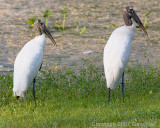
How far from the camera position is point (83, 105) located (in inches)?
253

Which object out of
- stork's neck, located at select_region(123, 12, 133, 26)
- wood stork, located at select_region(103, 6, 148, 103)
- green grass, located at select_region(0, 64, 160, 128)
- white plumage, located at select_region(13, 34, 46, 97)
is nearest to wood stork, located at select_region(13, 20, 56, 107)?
white plumage, located at select_region(13, 34, 46, 97)

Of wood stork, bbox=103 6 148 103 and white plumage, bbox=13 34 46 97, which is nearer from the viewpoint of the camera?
white plumage, bbox=13 34 46 97

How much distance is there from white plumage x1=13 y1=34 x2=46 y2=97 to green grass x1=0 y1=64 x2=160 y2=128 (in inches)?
12.6

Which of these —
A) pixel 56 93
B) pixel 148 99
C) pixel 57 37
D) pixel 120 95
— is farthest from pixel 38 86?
pixel 57 37

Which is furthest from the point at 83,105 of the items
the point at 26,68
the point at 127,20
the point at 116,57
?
the point at 127,20

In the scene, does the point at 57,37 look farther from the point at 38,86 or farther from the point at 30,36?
the point at 38,86

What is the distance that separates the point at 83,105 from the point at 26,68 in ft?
3.35

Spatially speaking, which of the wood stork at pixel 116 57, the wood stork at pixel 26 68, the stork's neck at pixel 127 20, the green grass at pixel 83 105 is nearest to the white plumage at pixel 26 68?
the wood stork at pixel 26 68

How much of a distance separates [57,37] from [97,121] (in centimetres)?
598

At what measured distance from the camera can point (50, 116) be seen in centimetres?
566

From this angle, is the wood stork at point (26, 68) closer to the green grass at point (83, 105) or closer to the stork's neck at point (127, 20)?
the green grass at point (83, 105)

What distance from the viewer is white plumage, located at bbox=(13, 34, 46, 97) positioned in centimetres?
619

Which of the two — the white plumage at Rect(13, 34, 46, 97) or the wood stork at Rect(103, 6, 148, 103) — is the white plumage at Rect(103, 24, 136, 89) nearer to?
the wood stork at Rect(103, 6, 148, 103)

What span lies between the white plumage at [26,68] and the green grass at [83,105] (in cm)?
32
